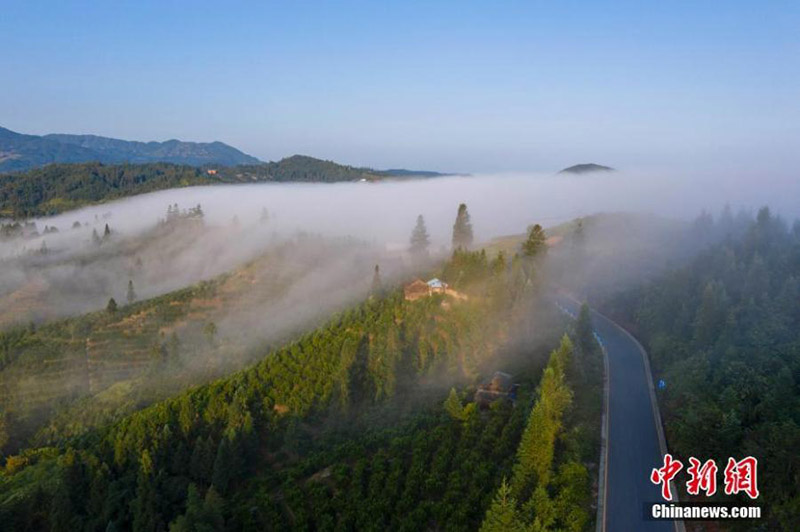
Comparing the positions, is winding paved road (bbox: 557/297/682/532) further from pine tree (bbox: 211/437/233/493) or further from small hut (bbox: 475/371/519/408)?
pine tree (bbox: 211/437/233/493)

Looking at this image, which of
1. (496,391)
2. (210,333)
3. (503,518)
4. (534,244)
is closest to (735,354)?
(496,391)

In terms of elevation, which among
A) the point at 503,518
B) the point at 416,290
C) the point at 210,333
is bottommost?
the point at 210,333

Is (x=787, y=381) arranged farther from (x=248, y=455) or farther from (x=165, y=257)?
(x=165, y=257)

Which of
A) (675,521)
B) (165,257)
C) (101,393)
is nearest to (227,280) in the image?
(101,393)

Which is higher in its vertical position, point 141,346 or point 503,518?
point 503,518

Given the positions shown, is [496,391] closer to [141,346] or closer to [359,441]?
[359,441]

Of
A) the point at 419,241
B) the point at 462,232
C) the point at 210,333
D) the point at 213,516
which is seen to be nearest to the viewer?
the point at 213,516

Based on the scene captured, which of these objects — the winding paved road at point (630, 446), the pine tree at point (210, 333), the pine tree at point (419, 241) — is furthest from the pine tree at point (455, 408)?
the pine tree at point (210, 333)

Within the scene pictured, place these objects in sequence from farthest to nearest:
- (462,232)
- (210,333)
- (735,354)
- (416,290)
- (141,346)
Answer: (141,346) → (210,333) → (462,232) → (416,290) → (735,354)
